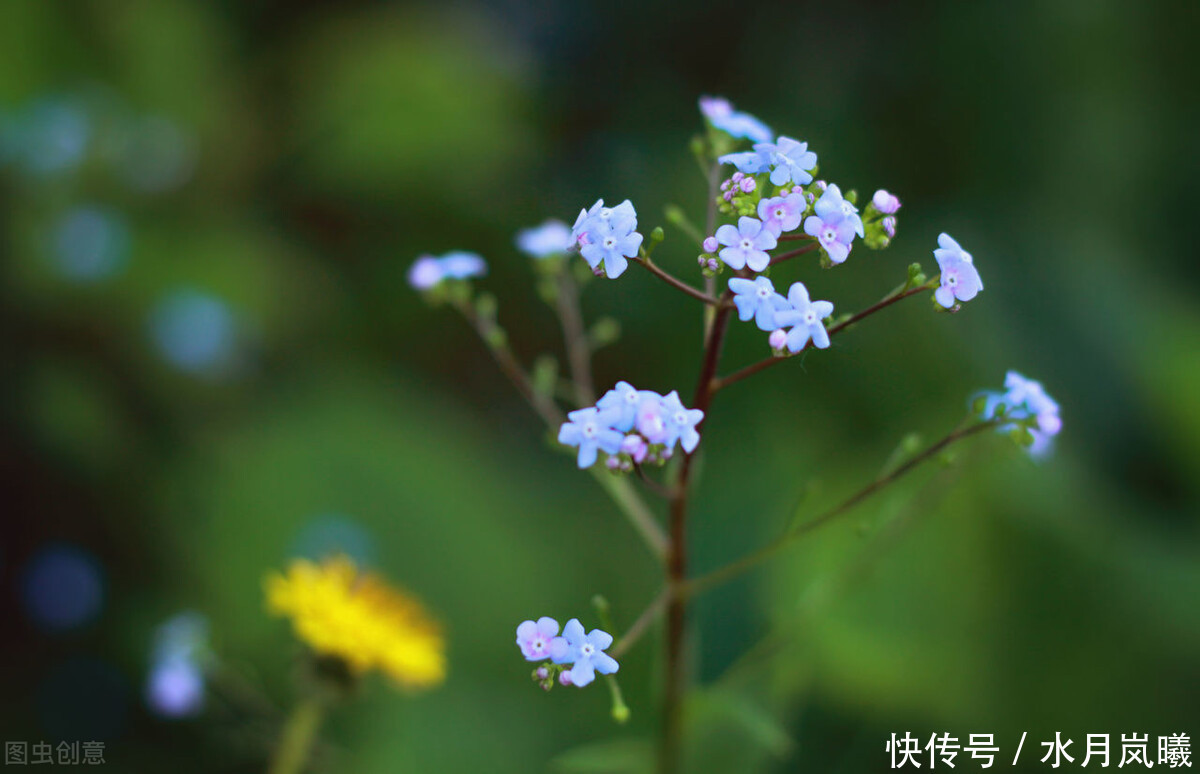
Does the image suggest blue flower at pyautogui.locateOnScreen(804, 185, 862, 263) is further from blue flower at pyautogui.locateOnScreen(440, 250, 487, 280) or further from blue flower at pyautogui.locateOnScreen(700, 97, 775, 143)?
blue flower at pyautogui.locateOnScreen(440, 250, 487, 280)

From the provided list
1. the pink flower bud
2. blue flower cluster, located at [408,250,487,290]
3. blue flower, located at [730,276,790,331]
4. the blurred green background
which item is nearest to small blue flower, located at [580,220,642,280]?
blue flower, located at [730,276,790,331]

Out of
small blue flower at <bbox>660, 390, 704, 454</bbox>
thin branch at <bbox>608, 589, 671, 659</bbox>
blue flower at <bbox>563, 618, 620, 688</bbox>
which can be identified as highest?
small blue flower at <bbox>660, 390, 704, 454</bbox>

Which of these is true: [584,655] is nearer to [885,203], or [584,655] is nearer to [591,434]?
[591,434]

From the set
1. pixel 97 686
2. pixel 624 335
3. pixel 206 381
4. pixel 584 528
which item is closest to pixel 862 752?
pixel 584 528

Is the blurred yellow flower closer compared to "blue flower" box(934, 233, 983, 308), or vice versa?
"blue flower" box(934, 233, 983, 308)

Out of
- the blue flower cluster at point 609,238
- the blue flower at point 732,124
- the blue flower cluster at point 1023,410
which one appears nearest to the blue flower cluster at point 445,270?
the blue flower at point 732,124

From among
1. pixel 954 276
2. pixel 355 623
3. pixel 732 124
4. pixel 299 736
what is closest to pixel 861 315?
pixel 954 276
